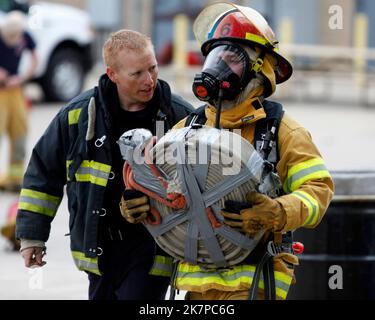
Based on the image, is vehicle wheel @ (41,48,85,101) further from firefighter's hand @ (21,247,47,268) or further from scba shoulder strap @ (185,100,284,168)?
scba shoulder strap @ (185,100,284,168)

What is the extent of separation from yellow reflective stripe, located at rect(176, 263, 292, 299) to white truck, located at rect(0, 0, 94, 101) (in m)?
13.6

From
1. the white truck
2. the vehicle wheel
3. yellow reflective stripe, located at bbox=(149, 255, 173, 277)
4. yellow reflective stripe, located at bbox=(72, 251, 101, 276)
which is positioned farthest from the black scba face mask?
the vehicle wheel

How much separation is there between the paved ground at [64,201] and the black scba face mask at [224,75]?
2.30 metres

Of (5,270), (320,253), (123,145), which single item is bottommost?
(5,270)

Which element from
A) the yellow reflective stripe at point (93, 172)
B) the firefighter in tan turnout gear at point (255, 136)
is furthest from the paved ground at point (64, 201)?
the firefighter in tan turnout gear at point (255, 136)

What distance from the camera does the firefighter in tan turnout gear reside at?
4066mm

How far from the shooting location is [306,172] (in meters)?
4.05

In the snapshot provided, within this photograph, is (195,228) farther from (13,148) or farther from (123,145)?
(13,148)

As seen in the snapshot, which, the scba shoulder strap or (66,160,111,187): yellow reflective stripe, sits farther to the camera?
(66,160,111,187): yellow reflective stripe

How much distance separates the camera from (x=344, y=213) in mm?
5707

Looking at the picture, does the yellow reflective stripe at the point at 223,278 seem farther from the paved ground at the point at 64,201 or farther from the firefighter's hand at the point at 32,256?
the paved ground at the point at 64,201

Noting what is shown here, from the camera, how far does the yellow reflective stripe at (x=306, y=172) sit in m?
4.05

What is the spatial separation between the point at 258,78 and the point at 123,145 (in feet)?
Answer: 1.84
